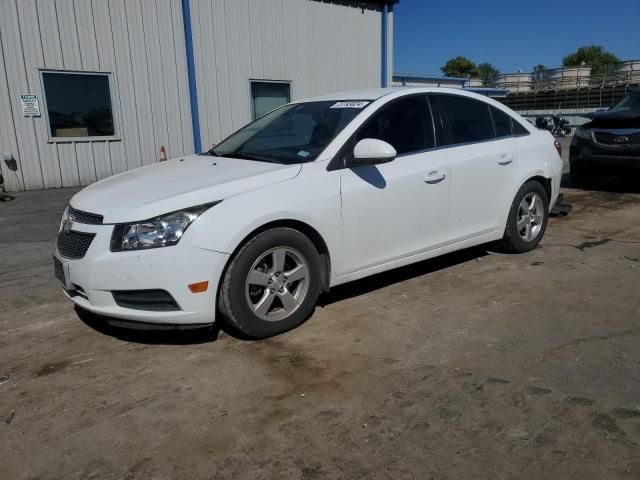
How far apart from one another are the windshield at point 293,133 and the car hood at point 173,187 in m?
0.21

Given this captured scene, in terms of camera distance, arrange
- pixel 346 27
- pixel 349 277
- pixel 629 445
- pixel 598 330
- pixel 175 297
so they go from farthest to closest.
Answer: pixel 346 27, pixel 349 277, pixel 598 330, pixel 175 297, pixel 629 445

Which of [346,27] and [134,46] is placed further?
[346,27]

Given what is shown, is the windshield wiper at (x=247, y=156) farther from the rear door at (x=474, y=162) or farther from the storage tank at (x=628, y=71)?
the storage tank at (x=628, y=71)

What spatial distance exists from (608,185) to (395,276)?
6842 millimetres

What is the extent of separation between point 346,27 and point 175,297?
12.0 m

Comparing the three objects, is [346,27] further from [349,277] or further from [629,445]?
[629,445]

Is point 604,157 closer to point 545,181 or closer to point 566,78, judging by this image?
point 545,181

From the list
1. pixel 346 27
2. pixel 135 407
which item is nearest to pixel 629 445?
pixel 135 407

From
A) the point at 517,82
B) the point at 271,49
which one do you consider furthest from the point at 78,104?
the point at 517,82

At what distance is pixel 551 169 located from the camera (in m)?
5.38

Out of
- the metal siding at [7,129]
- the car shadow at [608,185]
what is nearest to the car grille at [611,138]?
the car shadow at [608,185]

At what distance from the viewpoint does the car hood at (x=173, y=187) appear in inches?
124

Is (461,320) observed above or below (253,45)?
below

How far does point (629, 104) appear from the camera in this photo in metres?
9.12
